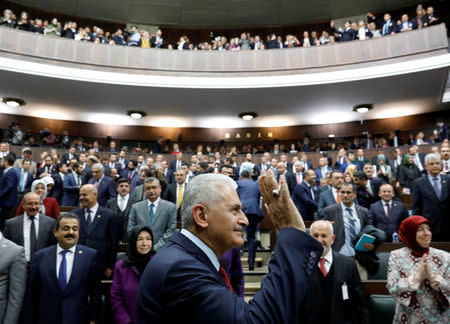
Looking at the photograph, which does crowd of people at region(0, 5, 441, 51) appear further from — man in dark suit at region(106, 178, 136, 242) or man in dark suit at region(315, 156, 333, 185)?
man in dark suit at region(106, 178, 136, 242)

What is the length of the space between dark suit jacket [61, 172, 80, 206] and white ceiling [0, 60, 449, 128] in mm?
4929

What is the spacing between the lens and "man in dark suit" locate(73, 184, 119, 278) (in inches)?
129

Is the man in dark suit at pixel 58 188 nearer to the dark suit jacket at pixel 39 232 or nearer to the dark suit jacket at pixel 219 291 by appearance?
the dark suit jacket at pixel 39 232

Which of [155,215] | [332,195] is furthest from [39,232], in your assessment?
[332,195]

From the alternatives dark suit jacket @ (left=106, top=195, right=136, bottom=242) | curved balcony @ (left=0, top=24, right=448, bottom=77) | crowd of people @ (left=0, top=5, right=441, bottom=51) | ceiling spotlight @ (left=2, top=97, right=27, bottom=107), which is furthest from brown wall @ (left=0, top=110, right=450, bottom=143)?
dark suit jacket @ (left=106, top=195, right=136, bottom=242)

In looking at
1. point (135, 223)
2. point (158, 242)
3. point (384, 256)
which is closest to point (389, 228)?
point (384, 256)

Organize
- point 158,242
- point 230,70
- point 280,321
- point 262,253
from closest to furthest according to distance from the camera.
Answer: point 280,321 < point 158,242 < point 262,253 < point 230,70

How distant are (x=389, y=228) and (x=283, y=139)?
991cm

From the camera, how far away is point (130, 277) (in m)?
2.55

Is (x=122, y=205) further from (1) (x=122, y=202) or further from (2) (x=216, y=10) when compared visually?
(2) (x=216, y=10)

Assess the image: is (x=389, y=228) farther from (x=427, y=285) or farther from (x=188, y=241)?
(x=188, y=241)

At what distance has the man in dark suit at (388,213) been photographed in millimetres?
3918

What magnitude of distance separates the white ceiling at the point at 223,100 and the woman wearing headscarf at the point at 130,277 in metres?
8.26

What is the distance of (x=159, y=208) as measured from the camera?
3590 millimetres
